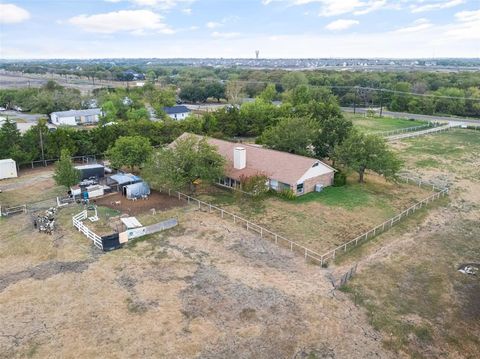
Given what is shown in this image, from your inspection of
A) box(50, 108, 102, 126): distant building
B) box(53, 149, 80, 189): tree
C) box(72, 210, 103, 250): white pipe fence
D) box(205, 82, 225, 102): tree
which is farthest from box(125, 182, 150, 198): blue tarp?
box(205, 82, 225, 102): tree

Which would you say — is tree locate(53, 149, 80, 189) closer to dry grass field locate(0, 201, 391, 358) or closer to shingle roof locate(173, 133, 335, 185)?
dry grass field locate(0, 201, 391, 358)

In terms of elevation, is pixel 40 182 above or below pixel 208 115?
below

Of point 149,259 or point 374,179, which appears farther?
point 374,179

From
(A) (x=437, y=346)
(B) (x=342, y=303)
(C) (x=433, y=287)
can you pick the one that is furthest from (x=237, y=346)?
(C) (x=433, y=287)

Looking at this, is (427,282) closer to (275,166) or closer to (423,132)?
(275,166)

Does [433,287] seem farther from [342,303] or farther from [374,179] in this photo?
[374,179]

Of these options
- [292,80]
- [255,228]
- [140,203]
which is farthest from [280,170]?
[292,80]
